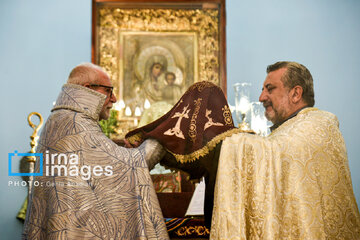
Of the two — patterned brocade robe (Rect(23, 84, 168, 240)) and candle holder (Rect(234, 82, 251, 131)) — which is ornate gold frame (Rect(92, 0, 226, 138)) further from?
patterned brocade robe (Rect(23, 84, 168, 240))

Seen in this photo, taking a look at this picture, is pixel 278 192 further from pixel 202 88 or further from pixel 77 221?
pixel 77 221

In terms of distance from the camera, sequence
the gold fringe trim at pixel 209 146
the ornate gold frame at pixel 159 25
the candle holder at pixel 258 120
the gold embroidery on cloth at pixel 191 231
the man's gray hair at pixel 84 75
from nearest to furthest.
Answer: the gold fringe trim at pixel 209 146, the man's gray hair at pixel 84 75, the gold embroidery on cloth at pixel 191 231, the candle holder at pixel 258 120, the ornate gold frame at pixel 159 25

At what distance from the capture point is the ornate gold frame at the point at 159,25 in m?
5.20

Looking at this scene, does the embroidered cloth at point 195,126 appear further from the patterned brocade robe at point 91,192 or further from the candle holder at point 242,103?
the candle holder at point 242,103

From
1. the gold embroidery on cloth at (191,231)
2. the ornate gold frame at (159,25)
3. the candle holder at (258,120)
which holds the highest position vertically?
the ornate gold frame at (159,25)

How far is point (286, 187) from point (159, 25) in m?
3.43

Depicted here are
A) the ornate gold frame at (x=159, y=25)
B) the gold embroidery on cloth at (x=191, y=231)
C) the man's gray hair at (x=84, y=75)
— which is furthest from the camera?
the ornate gold frame at (x=159, y=25)

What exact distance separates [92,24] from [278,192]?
12.1 feet

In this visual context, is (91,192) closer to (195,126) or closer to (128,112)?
(195,126)

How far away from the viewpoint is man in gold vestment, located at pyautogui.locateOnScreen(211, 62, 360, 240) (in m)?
2.39

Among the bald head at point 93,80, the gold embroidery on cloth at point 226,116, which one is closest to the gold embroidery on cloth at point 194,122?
the gold embroidery on cloth at point 226,116

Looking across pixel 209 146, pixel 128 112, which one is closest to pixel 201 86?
pixel 209 146

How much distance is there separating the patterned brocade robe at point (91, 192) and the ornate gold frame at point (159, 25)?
2610 mm

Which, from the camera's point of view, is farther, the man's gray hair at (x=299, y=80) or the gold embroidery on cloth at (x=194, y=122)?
the man's gray hair at (x=299, y=80)
